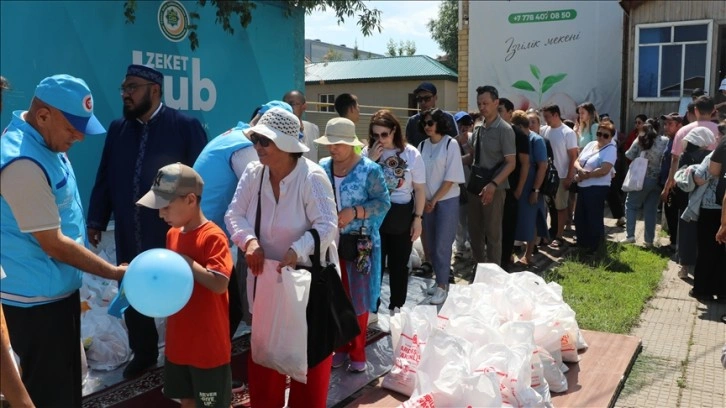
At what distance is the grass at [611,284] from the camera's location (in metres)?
5.32

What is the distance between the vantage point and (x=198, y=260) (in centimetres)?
272

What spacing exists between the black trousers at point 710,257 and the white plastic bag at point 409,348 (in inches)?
138

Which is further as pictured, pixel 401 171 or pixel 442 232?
pixel 442 232

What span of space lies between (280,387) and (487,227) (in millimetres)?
3523

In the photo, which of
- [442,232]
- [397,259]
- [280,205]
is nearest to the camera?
[280,205]

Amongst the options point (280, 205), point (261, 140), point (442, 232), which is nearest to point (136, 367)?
point (280, 205)

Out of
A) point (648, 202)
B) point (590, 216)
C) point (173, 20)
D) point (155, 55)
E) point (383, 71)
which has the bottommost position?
point (590, 216)

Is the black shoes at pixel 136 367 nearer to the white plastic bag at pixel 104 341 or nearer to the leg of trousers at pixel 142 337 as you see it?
the leg of trousers at pixel 142 337

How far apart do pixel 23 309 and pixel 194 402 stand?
86 centimetres

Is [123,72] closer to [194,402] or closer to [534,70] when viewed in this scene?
[194,402]

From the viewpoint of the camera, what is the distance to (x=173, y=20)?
20.1 ft

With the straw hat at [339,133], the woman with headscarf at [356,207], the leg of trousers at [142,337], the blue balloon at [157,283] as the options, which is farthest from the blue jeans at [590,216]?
the blue balloon at [157,283]

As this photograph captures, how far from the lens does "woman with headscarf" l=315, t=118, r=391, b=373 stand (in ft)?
12.7

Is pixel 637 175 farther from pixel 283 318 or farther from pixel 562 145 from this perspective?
pixel 283 318
